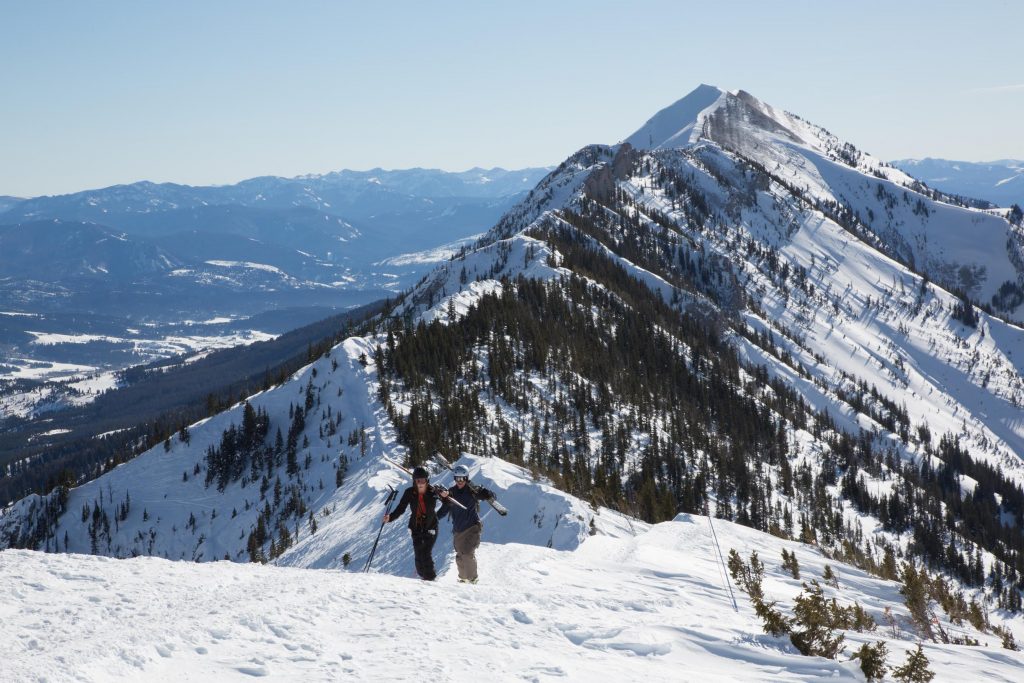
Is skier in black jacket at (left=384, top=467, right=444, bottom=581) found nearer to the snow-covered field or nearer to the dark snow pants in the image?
the dark snow pants

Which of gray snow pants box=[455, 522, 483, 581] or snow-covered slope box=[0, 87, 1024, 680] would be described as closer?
gray snow pants box=[455, 522, 483, 581]

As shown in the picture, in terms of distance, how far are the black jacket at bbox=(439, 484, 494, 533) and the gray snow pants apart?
14cm

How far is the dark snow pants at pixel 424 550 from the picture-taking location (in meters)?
20.6

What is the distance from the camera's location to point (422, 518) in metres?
20.5

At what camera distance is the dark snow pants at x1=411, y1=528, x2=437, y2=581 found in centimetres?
2058

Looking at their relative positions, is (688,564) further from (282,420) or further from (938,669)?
(282,420)

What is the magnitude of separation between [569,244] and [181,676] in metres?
151

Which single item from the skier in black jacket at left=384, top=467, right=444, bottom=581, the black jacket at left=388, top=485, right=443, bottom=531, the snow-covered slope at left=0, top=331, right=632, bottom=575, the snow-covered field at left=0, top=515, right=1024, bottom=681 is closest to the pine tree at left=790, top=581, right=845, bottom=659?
the snow-covered field at left=0, top=515, right=1024, bottom=681

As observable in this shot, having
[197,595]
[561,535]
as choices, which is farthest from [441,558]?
[197,595]

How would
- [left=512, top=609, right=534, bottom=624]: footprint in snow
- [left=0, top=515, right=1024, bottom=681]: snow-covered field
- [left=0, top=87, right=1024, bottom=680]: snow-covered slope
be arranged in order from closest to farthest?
[left=0, top=515, right=1024, bottom=681]: snow-covered field
[left=512, top=609, right=534, bottom=624]: footprint in snow
[left=0, top=87, right=1024, bottom=680]: snow-covered slope

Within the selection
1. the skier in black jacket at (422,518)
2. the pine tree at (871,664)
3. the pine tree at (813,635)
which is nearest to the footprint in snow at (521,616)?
the skier in black jacket at (422,518)

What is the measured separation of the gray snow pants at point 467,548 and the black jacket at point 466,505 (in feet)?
0.45

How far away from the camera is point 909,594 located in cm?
2311

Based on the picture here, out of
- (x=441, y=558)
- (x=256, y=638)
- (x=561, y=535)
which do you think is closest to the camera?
(x=256, y=638)
